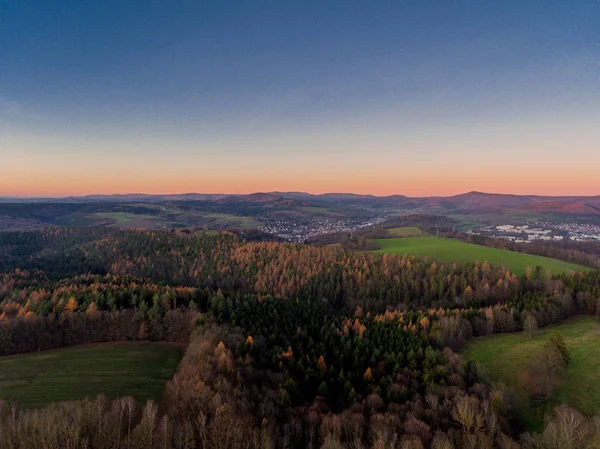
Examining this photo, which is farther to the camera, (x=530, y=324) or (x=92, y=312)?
(x=92, y=312)

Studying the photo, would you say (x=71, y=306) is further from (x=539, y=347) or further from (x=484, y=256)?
(x=484, y=256)

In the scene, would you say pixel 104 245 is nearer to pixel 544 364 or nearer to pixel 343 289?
pixel 343 289

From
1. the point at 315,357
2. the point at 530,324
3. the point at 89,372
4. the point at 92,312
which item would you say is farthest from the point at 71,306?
the point at 530,324

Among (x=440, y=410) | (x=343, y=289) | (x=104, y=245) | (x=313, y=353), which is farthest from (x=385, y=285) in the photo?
(x=104, y=245)

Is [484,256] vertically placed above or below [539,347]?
above

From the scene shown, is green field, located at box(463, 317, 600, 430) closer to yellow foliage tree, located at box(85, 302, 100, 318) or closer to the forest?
the forest

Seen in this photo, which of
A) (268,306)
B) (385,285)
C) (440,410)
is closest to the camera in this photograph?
(440,410)

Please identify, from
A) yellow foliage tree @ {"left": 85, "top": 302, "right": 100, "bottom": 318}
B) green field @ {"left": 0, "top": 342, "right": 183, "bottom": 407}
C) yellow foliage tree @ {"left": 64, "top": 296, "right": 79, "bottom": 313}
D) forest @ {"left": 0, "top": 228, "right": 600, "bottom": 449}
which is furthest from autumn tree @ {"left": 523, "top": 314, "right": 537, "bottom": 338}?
yellow foliage tree @ {"left": 64, "top": 296, "right": 79, "bottom": 313}
